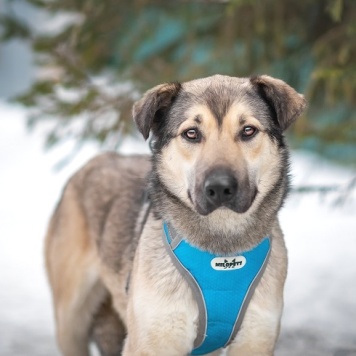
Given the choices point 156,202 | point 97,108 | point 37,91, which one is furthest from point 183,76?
point 156,202

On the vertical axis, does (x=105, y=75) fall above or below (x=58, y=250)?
above

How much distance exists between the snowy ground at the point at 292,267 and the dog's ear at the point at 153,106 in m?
0.90

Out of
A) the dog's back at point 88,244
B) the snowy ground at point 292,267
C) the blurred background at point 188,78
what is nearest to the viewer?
the dog's back at point 88,244

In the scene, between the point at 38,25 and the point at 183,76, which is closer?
the point at 183,76

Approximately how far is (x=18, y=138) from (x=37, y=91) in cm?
658

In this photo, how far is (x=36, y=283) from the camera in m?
7.07

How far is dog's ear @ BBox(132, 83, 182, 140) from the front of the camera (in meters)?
3.83

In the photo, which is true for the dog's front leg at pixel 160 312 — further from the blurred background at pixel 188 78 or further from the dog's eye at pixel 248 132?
the blurred background at pixel 188 78

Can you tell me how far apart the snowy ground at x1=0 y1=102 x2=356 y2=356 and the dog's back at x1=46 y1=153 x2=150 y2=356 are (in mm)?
673

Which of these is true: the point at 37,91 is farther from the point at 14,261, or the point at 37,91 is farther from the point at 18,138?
the point at 18,138

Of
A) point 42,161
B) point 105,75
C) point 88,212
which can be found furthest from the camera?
point 42,161

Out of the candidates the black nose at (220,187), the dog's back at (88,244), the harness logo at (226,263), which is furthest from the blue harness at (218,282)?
the dog's back at (88,244)

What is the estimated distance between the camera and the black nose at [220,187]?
3463 mm

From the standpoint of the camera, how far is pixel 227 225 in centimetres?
386
